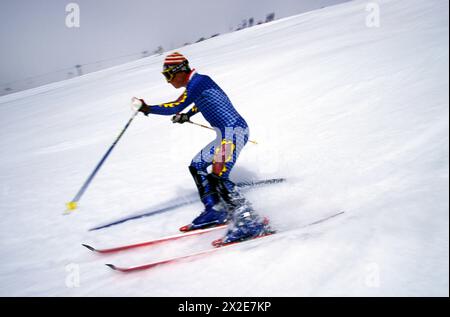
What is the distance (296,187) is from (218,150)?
4.58 feet

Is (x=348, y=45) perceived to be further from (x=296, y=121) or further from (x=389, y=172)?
(x=389, y=172)

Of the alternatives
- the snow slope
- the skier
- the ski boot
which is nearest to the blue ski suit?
the skier

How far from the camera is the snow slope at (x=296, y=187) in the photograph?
6.87ft

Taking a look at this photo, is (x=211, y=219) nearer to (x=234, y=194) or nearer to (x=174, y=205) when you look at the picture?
(x=234, y=194)

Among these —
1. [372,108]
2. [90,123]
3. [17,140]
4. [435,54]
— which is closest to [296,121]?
[372,108]

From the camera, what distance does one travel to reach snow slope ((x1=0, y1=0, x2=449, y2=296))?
2094 mm

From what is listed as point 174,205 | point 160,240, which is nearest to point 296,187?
point 174,205

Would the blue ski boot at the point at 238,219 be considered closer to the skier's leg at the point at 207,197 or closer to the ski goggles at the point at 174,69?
the skier's leg at the point at 207,197

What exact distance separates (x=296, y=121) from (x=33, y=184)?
561 cm

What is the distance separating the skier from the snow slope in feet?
1.08

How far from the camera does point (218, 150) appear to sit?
3.15m

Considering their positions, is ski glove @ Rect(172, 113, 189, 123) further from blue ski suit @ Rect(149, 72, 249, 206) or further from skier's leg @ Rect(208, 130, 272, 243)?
skier's leg @ Rect(208, 130, 272, 243)

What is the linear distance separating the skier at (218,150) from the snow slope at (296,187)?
0.33m
